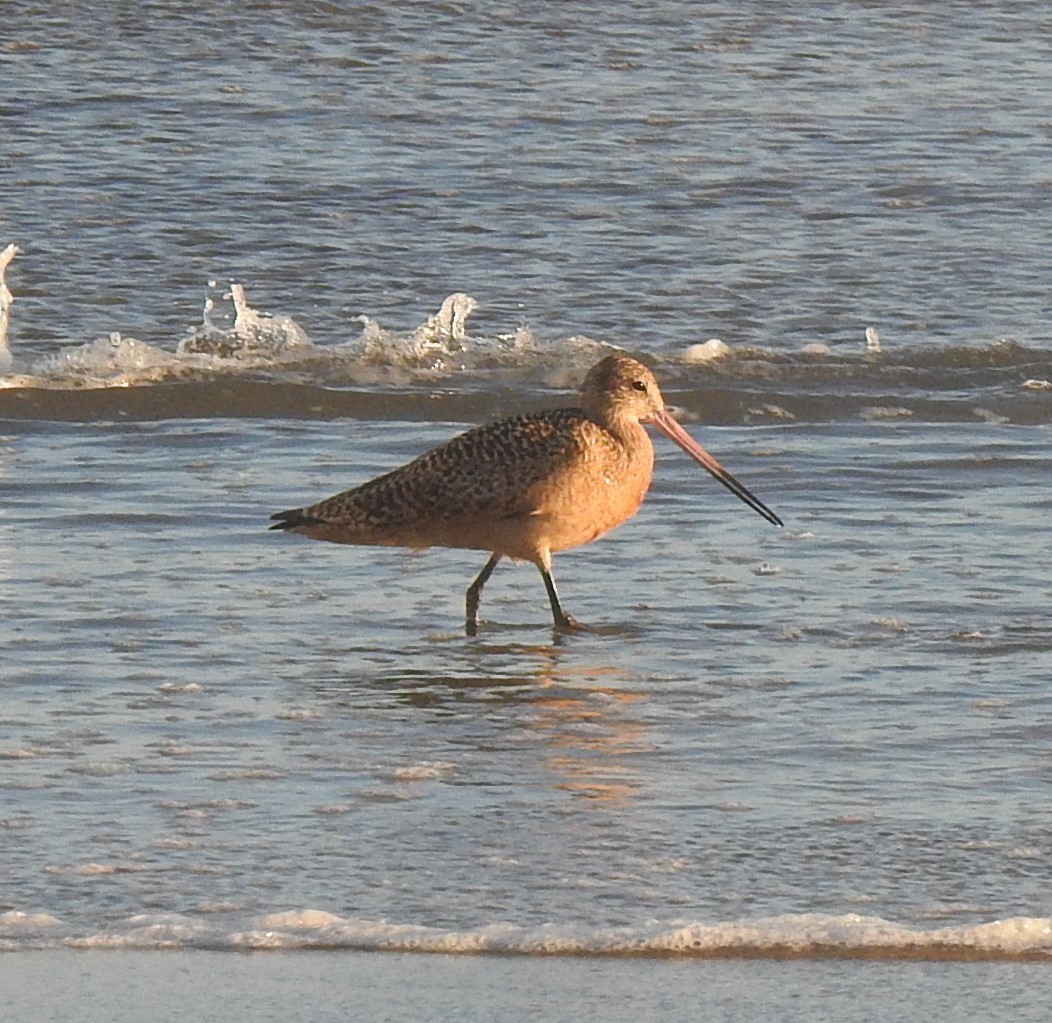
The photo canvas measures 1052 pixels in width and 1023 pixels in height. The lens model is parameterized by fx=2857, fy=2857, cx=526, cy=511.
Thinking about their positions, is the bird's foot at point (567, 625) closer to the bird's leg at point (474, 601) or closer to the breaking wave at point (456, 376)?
the bird's leg at point (474, 601)

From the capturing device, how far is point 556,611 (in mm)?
7230

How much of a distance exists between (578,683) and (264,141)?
26.3ft

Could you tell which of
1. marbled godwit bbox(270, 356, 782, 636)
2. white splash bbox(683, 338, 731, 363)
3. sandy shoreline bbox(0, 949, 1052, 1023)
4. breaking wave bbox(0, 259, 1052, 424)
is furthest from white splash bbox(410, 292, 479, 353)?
sandy shoreline bbox(0, 949, 1052, 1023)

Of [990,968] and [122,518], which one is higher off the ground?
[990,968]

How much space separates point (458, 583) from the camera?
305 inches

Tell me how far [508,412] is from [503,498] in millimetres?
3049

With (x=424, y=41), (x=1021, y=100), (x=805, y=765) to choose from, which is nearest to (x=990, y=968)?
(x=805, y=765)

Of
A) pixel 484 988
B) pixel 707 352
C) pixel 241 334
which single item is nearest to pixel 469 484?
pixel 484 988

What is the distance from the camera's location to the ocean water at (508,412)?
16.9 ft

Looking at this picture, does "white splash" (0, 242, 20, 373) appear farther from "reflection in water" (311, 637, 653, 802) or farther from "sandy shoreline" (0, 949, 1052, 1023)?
"sandy shoreline" (0, 949, 1052, 1023)

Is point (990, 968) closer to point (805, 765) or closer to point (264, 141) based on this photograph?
point (805, 765)

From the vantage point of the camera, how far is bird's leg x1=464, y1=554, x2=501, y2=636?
7.20 m

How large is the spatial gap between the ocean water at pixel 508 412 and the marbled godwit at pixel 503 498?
18 cm

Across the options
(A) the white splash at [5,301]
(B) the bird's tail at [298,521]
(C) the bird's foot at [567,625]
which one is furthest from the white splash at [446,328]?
(C) the bird's foot at [567,625]
